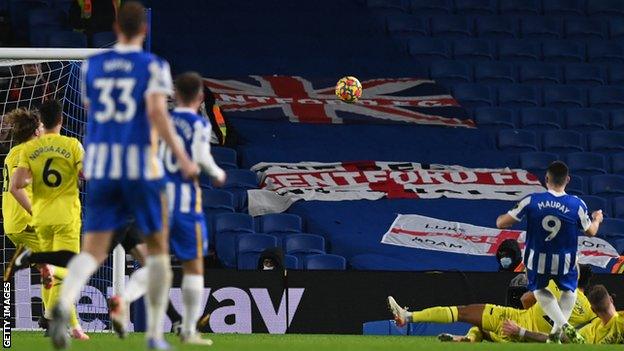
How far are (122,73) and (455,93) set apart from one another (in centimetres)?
1280

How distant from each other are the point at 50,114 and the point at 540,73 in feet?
37.7

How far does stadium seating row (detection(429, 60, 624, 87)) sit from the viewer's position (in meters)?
19.2

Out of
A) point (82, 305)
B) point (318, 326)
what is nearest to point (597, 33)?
point (318, 326)

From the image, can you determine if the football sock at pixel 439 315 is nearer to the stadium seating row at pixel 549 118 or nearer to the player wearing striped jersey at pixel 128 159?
the player wearing striped jersey at pixel 128 159

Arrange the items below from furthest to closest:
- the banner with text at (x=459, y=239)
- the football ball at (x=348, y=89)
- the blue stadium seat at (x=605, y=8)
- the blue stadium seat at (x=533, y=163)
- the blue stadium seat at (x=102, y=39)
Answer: the blue stadium seat at (x=605, y=8)
the blue stadium seat at (x=533, y=163)
the blue stadium seat at (x=102, y=39)
the banner with text at (x=459, y=239)
the football ball at (x=348, y=89)

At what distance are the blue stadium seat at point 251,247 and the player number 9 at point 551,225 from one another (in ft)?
17.0

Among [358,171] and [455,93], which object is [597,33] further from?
[358,171]

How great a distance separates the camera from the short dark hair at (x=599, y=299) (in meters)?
10.7

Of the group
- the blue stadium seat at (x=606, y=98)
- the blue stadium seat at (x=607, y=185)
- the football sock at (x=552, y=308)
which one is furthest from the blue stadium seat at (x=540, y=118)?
the football sock at (x=552, y=308)

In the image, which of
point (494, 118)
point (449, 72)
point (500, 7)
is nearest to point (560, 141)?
point (494, 118)

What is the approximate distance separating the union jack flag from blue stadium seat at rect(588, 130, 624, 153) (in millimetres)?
1728

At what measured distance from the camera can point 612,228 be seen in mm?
16453

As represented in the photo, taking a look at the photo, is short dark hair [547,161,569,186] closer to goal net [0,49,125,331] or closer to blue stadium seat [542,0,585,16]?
goal net [0,49,125,331]

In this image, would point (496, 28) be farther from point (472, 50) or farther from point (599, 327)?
point (599, 327)
